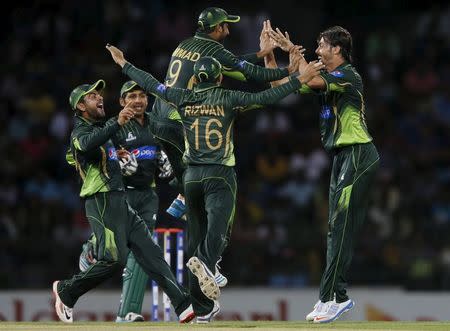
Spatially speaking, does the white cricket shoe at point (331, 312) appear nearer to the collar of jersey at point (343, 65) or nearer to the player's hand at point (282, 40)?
the collar of jersey at point (343, 65)

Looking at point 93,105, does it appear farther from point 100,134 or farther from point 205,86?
point 205,86

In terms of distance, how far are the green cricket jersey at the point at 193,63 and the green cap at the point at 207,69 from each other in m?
0.39

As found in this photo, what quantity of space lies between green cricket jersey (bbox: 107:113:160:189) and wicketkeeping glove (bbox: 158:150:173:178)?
0.14 ft

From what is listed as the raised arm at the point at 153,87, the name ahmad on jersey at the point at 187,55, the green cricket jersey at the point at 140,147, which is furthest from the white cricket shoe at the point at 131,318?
the name ahmad on jersey at the point at 187,55

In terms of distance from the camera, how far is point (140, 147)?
13.2 m

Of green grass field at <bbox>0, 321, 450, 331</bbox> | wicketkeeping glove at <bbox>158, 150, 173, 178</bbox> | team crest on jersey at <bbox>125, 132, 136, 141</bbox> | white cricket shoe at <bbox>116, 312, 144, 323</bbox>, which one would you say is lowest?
white cricket shoe at <bbox>116, 312, 144, 323</bbox>

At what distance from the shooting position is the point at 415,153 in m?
20.1

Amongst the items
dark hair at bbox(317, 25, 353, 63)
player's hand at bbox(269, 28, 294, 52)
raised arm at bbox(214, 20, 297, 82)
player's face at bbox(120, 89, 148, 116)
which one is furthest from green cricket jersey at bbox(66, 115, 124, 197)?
dark hair at bbox(317, 25, 353, 63)

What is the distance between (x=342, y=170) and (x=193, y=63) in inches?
65.5

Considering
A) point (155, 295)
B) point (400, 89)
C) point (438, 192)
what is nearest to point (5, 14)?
point (400, 89)

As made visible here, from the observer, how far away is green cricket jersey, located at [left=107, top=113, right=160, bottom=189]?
1317 centimetres

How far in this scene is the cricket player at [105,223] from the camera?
1212cm

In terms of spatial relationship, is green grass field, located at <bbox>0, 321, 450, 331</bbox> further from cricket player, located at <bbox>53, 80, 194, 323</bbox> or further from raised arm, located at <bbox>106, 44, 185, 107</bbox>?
raised arm, located at <bbox>106, 44, 185, 107</bbox>

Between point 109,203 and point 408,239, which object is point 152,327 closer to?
point 109,203
